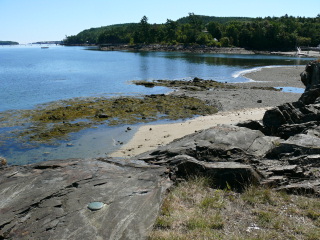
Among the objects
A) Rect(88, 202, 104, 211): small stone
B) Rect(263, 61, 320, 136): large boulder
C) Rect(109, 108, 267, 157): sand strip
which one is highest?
Rect(263, 61, 320, 136): large boulder

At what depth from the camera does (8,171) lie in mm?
9992

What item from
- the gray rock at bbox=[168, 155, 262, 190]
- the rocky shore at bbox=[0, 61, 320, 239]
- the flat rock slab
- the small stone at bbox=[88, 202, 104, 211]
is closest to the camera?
the flat rock slab

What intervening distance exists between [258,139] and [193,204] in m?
5.61

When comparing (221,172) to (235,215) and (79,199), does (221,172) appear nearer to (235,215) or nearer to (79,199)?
(235,215)

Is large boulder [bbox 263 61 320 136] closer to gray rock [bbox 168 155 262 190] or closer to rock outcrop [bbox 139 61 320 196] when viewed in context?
rock outcrop [bbox 139 61 320 196]

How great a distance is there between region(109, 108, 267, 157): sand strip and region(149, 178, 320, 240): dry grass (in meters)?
9.36

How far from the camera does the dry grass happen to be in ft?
21.8

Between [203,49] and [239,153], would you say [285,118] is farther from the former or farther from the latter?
[203,49]

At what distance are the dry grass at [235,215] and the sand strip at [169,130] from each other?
30.7 feet

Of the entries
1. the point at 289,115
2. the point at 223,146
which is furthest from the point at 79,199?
the point at 289,115

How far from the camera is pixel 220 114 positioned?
28078 millimetres

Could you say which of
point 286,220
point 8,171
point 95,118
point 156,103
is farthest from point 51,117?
point 286,220

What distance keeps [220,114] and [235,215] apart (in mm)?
20997

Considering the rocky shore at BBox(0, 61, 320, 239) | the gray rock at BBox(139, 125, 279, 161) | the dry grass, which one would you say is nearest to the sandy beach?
the gray rock at BBox(139, 125, 279, 161)
